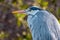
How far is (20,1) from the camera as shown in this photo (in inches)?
191

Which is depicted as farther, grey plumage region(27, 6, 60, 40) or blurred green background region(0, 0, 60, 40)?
blurred green background region(0, 0, 60, 40)

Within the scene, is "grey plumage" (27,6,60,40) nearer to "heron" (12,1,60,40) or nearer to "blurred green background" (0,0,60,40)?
"heron" (12,1,60,40)

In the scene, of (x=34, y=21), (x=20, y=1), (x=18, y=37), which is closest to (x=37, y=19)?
(x=34, y=21)

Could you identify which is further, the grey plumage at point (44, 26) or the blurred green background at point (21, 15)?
the blurred green background at point (21, 15)

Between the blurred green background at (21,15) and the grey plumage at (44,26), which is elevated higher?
the grey plumage at (44,26)

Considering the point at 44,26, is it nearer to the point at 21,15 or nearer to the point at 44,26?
the point at 44,26

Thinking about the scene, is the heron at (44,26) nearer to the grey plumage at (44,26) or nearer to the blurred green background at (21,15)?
the grey plumage at (44,26)

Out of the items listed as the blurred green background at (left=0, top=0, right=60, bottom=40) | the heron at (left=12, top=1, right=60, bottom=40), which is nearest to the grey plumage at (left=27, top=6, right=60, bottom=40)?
the heron at (left=12, top=1, right=60, bottom=40)

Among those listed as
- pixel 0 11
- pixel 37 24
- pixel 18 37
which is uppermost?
pixel 37 24

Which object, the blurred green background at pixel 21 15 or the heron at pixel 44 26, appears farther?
the blurred green background at pixel 21 15

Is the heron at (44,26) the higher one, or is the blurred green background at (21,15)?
the heron at (44,26)

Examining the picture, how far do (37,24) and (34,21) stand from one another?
0.05 metres

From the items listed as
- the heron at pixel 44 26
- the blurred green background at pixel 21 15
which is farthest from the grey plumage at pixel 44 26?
the blurred green background at pixel 21 15

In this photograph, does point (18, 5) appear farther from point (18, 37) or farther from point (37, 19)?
point (37, 19)
